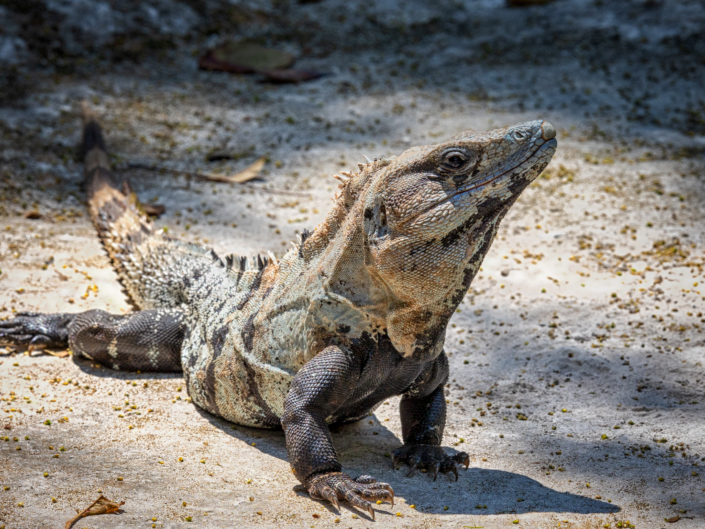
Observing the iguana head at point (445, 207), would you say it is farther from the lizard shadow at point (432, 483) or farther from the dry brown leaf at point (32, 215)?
the dry brown leaf at point (32, 215)

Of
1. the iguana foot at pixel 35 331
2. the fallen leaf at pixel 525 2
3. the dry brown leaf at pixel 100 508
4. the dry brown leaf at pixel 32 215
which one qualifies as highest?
the fallen leaf at pixel 525 2

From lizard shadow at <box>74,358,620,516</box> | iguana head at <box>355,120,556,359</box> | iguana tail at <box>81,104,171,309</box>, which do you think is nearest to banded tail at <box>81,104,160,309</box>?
iguana tail at <box>81,104,171,309</box>

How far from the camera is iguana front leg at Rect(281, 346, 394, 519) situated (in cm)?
421

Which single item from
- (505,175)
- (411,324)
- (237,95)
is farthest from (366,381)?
(237,95)

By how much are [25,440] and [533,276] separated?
4053 millimetres

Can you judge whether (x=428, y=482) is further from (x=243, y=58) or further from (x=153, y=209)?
(x=243, y=58)

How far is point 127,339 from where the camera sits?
5.73 meters

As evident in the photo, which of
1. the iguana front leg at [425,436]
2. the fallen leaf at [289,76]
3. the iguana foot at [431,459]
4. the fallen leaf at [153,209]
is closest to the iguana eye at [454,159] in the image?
the iguana front leg at [425,436]

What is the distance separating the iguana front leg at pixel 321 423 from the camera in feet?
13.8

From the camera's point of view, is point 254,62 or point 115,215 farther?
point 254,62

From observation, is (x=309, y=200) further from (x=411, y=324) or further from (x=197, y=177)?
(x=411, y=324)

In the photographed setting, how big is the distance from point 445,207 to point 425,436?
144cm

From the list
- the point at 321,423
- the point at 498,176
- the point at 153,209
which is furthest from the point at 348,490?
the point at 153,209

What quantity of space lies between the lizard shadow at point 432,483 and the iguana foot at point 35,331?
4.45 feet
